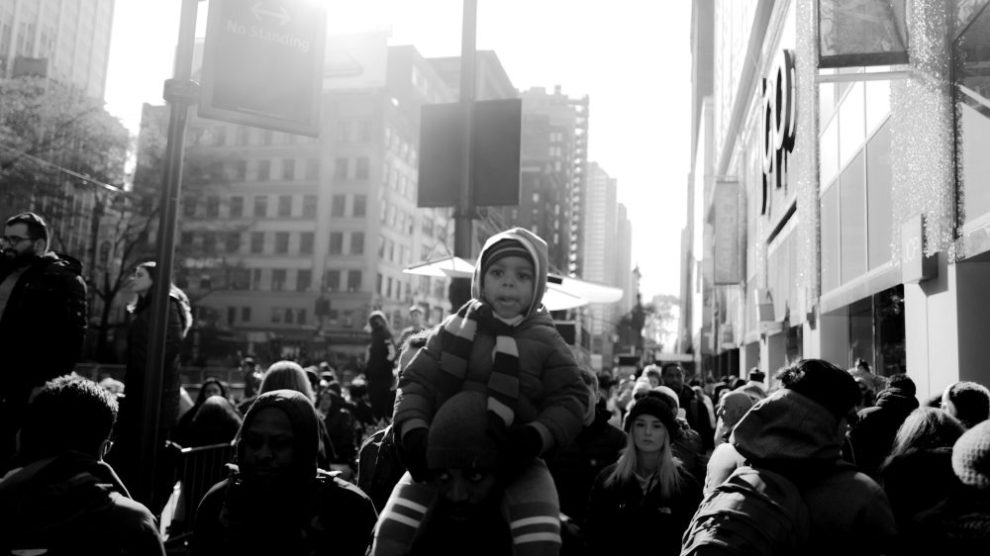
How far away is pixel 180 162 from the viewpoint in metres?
4.90

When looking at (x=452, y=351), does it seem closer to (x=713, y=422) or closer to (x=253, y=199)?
(x=713, y=422)

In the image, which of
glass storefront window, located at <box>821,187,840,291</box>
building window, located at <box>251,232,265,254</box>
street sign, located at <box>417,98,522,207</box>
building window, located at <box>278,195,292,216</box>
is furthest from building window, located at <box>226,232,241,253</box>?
street sign, located at <box>417,98,522,207</box>

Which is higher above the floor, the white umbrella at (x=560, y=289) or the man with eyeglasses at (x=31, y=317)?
the white umbrella at (x=560, y=289)

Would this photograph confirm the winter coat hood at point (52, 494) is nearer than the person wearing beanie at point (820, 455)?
No

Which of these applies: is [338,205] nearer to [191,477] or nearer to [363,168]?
[363,168]

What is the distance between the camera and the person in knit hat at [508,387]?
2711mm

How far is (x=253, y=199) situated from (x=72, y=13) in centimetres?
6152

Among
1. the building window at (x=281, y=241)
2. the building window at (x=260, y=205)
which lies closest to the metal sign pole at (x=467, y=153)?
the building window at (x=281, y=241)

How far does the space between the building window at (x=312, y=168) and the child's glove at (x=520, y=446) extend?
245 ft

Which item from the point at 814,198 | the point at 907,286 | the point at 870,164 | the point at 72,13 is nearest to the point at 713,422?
the point at 907,286

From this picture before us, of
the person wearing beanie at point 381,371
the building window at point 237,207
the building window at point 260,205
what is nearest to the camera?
the person wearing beanie at point 381,371

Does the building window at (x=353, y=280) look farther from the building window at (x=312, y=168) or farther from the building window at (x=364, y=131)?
the building window at (x=364, y=131)

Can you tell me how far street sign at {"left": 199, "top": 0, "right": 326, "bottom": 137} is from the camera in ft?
17.2

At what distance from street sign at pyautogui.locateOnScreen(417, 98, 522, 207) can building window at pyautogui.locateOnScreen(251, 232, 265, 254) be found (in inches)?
2827
